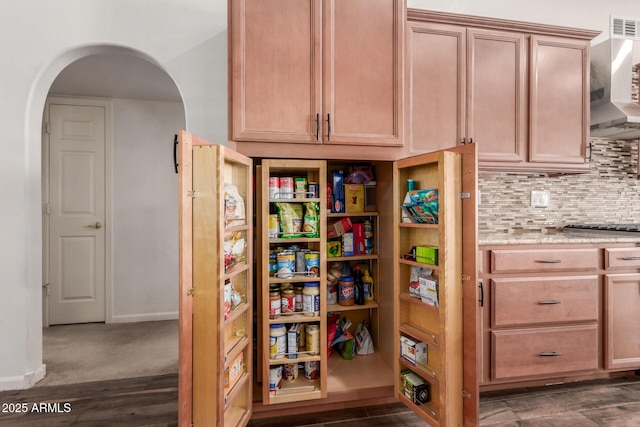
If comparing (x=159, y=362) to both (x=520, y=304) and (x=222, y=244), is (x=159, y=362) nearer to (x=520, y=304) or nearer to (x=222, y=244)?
(x=222, y=244)

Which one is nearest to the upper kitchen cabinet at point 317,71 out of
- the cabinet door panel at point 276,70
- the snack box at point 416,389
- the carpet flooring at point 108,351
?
the cabinet door panel at point 276,70

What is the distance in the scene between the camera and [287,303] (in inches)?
71.0

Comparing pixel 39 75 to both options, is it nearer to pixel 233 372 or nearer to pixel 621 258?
pixel 233 372

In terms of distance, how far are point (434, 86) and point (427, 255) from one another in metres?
1.12

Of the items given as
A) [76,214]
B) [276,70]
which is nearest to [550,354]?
[276,70]

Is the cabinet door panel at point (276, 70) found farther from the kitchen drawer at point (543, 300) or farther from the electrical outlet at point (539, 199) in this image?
the electrical outlet at point (539, 199)

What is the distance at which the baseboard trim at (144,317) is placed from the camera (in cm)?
327

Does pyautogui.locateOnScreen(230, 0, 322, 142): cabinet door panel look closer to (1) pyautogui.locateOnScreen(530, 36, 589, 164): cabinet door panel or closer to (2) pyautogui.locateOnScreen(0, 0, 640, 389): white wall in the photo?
(2) pyautogui.locateOnScreen(0, 0, 640, 389): white wall

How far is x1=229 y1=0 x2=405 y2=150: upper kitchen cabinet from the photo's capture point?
62.9 inches

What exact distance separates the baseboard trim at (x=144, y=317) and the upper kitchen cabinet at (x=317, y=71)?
2517 mm

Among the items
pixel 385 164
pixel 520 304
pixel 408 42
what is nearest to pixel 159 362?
pixel 385 164

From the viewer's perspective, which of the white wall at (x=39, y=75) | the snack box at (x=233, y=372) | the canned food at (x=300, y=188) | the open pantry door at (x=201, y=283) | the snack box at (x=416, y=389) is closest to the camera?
the open pantry door at (x=201, y=283)

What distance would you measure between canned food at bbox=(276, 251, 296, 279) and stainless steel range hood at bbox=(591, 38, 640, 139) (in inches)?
96.6

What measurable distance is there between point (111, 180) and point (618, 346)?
437cm
